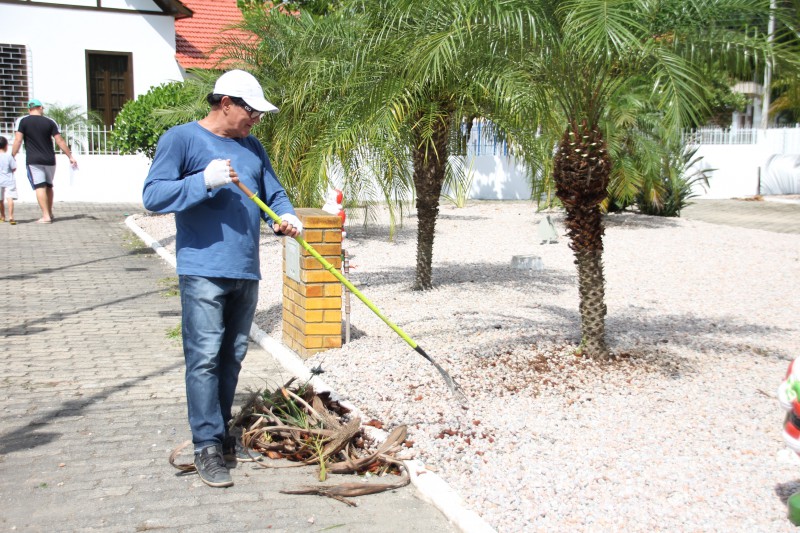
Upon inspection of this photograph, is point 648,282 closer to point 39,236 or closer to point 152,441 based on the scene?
point 152,441

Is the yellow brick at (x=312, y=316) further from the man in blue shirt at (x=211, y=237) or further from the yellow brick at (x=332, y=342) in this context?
the man in blue shirt at (x=211, y=237)

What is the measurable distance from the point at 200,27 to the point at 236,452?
23.5m

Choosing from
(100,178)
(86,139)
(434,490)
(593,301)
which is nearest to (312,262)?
(593,301)

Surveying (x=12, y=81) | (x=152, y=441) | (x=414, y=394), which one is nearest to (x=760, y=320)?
(x=414, y=394)

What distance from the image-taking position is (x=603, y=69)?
603 cm

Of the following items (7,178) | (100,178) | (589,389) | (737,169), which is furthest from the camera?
(737,169)

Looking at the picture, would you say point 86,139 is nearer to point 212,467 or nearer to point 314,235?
point 314,235

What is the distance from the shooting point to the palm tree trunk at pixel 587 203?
243 inches

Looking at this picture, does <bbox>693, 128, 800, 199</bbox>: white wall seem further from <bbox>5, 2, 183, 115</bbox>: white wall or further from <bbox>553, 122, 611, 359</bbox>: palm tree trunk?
<bbox>553, 122, 611, 359</bbox>: palm tree trunk

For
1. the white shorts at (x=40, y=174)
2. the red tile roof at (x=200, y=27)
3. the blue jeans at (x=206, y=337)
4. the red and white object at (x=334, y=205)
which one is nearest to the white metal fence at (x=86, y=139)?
the red tile roof at (x=200, y=27)

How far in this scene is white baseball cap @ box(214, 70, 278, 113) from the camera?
4434 mm

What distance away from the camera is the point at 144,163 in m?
21.6

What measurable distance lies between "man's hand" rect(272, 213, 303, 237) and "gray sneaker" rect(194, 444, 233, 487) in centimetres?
117

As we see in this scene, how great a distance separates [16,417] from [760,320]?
6450 mm
